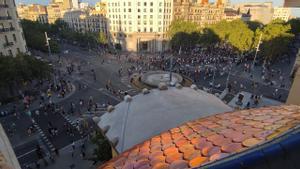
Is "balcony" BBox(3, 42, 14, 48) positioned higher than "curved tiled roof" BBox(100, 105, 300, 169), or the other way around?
"curved tiled roof" BBox(100, 105, 300, 169)

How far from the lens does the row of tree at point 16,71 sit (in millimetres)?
27609

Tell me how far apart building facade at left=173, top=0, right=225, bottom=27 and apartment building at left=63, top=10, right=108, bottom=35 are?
3116cm

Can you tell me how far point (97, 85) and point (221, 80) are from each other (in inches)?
954

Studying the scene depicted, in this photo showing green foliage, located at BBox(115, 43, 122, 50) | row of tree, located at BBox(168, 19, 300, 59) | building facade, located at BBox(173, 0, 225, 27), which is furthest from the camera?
building facade, located at BBox(173, 0, 225, 27)

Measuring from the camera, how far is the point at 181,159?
14.6ft

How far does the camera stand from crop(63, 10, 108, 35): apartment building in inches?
3405

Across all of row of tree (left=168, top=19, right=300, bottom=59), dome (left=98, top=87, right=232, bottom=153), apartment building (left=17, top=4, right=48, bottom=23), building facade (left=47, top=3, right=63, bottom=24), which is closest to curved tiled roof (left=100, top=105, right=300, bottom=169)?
dome (left=98, top=87, right=232, bottom=153)

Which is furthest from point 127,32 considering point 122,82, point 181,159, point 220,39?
point 181,159

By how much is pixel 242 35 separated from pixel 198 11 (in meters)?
43.8

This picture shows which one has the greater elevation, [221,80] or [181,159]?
[181,159]

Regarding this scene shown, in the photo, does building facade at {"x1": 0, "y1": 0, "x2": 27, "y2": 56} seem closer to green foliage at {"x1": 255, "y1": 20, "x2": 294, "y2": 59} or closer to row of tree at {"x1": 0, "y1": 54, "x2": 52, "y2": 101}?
row of tree at {"x1": 0, "y1": 54, "x2": 52, "y2": 101}

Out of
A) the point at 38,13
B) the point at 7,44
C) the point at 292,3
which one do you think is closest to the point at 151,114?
the point at 292,3

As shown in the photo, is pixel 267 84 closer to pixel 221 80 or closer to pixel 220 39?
pixel 221 80

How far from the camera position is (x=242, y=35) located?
5194 cm
